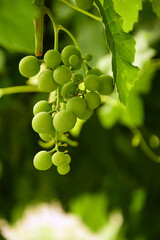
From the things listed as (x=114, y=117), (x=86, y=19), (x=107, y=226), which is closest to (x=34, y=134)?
(x=114, y=117)

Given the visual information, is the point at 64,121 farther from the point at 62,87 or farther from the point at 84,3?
the point at 84,3

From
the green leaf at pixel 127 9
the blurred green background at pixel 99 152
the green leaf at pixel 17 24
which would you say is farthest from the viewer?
the blurred green background at pixel 99 152

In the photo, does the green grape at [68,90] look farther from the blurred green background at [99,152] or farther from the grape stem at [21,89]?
the grape stem at [21,89]

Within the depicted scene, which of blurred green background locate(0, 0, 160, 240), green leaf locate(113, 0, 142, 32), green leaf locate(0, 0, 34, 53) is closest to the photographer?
green leaf locate(0, 0, 34, 53)

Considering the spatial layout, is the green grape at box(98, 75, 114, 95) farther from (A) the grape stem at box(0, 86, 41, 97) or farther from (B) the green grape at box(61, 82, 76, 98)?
(A) the grape stem at box(0, 86, 41, 97)

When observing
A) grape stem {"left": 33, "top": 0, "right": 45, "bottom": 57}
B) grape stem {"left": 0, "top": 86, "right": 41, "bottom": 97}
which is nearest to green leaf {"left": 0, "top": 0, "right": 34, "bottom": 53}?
grape stem {"left": 33, "top": 0, "right": 45, "bottom": 57}

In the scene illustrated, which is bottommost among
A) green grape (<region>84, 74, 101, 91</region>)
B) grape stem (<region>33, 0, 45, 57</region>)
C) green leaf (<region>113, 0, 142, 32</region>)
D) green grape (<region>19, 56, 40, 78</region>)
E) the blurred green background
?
the blurred green background

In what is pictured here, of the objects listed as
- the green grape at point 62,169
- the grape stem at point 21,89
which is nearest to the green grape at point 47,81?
the green grape at point 62,169
